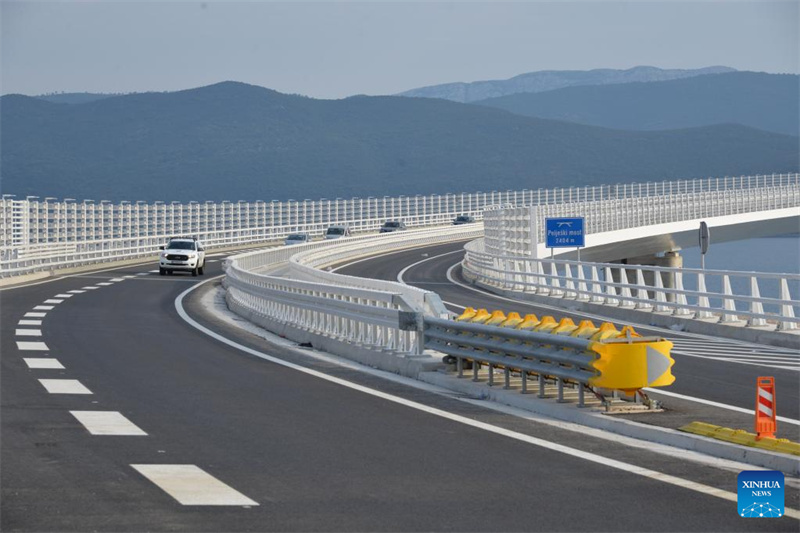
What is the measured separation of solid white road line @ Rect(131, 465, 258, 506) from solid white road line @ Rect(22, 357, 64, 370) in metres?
8.60

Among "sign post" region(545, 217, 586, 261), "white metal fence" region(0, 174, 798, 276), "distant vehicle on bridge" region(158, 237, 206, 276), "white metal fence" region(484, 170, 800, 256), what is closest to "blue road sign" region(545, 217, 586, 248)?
"sign post" region(545, 217, 586, 261)

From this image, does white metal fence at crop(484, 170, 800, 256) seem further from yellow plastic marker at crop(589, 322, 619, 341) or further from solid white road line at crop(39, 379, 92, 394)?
yellow plastic marker at crop(589, 322, 619, 341)

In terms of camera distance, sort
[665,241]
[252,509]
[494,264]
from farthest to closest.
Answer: [665,241] < [494,264] < [252,509]

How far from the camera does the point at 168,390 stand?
16.6m

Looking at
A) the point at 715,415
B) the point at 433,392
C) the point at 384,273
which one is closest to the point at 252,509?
the point at 715,415

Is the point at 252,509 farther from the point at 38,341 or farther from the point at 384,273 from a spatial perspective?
the point at 384,273

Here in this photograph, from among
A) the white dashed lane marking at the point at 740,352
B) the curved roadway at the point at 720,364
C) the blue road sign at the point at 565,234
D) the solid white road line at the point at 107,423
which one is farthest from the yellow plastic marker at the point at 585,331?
the blue road sign at the point at 565,234

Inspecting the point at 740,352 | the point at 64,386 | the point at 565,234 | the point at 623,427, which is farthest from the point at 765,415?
the point at 565,234

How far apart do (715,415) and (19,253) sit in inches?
1950

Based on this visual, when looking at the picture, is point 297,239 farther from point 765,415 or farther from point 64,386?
point 765,415

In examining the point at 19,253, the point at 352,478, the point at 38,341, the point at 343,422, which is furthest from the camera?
the point at 19,253

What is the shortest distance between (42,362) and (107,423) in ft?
21.9

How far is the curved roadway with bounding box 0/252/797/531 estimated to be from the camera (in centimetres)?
916

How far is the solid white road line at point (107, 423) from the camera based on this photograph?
506 inches
